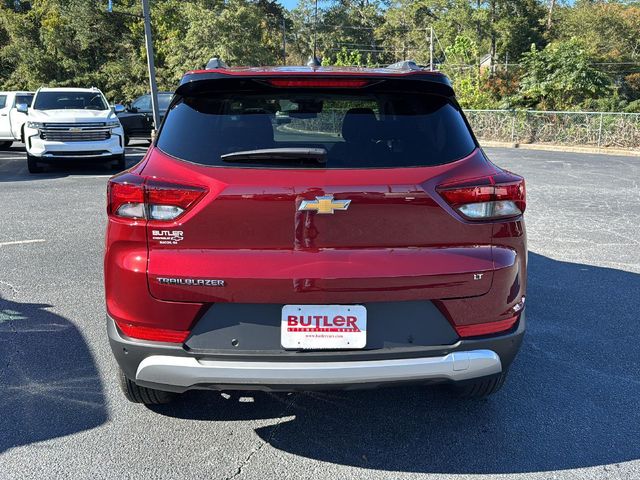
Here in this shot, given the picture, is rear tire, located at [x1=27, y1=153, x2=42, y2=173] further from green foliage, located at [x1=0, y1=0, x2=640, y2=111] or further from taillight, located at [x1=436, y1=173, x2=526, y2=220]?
green foliage, located at [x1=0, y1=0, x2=640, y2=111]

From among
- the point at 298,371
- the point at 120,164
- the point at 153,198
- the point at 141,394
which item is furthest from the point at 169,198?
the point at 120,164

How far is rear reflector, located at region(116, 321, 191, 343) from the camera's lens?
101 inches

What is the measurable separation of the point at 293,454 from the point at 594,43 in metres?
53.6

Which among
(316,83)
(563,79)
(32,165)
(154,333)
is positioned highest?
(563,79)

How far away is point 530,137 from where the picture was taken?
23.5 metres

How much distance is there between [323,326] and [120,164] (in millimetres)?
12404

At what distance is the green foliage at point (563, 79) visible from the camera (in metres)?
24.8

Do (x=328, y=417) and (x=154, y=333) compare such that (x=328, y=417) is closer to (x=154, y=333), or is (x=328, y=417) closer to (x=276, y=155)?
(x=154, y=333)

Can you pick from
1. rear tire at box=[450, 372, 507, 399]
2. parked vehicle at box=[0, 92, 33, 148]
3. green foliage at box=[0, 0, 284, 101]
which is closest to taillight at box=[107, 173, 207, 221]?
rear tire at box=[450, 372, 507, 399]

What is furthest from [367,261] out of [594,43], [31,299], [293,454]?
[594,43]

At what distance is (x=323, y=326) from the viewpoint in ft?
8.28

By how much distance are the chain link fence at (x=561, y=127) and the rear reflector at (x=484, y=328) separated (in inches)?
816

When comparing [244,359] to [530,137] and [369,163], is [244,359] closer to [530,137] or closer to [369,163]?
[369,163]

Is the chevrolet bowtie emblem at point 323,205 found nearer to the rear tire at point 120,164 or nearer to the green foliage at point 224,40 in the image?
the rear tire at point 120,164
